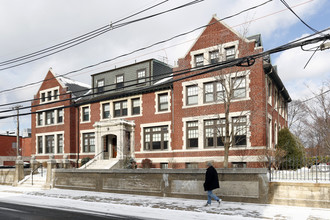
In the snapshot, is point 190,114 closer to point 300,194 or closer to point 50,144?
point 300,194

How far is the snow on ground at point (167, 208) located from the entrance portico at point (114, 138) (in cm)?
1001

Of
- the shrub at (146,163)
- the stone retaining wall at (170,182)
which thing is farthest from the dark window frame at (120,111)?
the stone retaining wall at (170,182)

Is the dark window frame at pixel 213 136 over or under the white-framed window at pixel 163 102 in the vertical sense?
under

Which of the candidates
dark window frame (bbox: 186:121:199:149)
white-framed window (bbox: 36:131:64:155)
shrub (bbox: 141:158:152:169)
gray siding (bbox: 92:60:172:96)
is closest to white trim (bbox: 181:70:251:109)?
dark window frame (bbox: 186:121:199:149)

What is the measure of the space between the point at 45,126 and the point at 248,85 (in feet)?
81.2

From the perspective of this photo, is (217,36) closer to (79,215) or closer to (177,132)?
(177,132)

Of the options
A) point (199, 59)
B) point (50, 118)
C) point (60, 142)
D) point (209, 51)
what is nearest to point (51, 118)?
point (50, 118)

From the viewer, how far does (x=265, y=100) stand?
21.8m

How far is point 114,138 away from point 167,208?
17.7 meters

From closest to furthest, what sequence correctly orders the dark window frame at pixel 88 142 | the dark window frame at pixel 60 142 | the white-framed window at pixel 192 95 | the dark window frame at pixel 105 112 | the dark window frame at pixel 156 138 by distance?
1. the white-framed window at pixel 192 95
2. the dark window frame at pixel 156 138
3. the dark window frame at pixel 105 112
4. the dark window frame at pixel 88 142
5. the dark window frame at pixel 60 142

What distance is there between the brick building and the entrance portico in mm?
91

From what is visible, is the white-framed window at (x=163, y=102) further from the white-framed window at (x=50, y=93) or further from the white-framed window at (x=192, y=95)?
the white-framed window at (x=50, y=93)

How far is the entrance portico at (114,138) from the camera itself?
26422 millimetres

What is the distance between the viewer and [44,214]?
11.7m
